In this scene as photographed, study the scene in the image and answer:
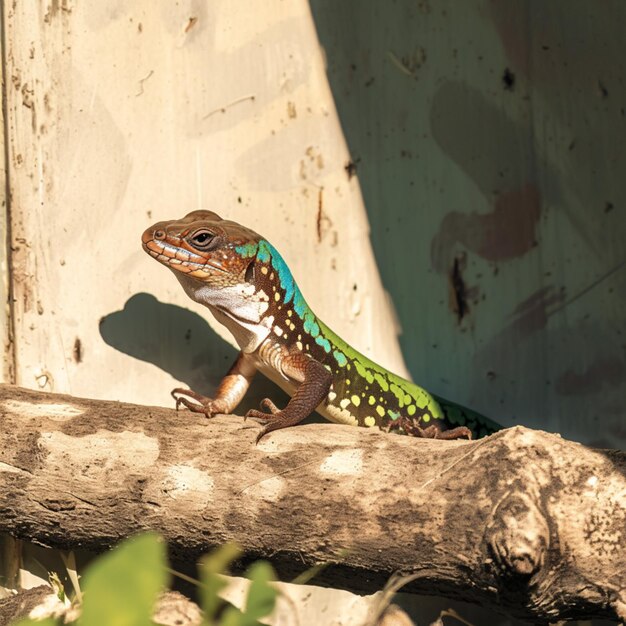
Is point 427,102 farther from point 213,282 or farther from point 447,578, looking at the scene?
point 447,578

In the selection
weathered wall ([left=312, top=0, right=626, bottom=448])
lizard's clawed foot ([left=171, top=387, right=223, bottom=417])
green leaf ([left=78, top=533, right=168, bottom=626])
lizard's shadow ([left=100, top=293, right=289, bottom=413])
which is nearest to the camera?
green leaf ([left=78, top=533, right=168, bottom=626])

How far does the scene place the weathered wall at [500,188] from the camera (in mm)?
4055

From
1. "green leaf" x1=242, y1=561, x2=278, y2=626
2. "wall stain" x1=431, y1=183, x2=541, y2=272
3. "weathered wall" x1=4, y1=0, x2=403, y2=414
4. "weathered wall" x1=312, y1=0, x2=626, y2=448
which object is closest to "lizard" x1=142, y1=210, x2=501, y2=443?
"weathered wall" x1=4, y1=0, x2=403, y2=414

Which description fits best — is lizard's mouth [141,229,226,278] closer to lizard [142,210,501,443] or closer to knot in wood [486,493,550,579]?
lizard [142,210,501,443]

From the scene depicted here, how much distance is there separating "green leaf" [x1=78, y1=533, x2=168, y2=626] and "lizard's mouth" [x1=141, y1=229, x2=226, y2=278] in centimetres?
262

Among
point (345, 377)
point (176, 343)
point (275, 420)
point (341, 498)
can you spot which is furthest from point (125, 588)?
point (176, 343)

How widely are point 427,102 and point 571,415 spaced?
1.61 m

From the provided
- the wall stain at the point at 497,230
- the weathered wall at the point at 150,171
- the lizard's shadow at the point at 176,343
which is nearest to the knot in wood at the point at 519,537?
the lizard's shadow at the point at 176,343

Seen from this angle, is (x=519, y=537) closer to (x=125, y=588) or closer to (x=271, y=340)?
(x=271, y=340)

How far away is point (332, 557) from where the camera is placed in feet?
8.59

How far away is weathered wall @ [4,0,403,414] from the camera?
347 cm

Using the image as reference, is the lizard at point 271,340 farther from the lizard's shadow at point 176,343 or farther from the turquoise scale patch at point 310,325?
the lizard's shadow at point 176,343

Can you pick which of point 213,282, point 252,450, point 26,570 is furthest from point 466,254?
point 26,570

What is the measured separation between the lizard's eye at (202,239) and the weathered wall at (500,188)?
0.98m
